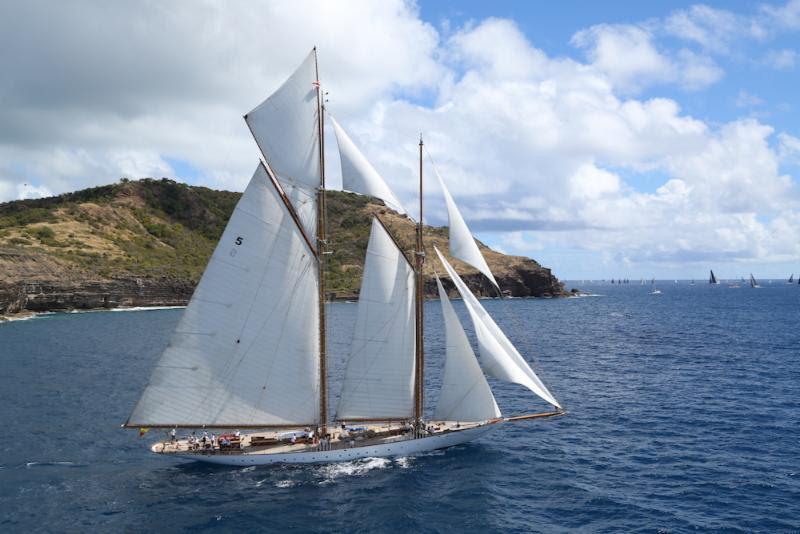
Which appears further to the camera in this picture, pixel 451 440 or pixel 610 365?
pixel 610 365

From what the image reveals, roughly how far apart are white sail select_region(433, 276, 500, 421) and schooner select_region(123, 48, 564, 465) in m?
0.09

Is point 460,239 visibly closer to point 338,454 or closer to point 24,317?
point 338,454

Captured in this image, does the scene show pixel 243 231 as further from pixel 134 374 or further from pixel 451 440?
pixel 134 374

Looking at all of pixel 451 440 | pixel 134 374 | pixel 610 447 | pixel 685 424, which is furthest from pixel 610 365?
pixel 134 374

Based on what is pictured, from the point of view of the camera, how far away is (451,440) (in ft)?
125

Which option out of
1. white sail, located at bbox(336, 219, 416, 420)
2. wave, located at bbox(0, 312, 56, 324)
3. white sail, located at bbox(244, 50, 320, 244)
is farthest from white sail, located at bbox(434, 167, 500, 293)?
wave, located at bbox(0, 312, 56, 324)

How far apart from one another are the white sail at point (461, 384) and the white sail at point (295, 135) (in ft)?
34.0

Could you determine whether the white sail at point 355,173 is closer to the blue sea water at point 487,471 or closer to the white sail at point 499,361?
the white sail at point 499,361

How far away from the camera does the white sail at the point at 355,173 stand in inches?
1361

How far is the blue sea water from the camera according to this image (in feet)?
94.0

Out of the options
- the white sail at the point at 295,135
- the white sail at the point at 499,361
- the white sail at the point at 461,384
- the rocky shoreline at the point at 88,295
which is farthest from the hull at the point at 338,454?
the rocky shoreline at the point at 88,295

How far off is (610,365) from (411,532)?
5341cm

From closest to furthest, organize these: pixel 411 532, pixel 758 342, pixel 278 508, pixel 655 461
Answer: pixel 411 532
pixel 278 508
pixel 655 461
pixel 758 342

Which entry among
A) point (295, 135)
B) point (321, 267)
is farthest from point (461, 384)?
point (295, 135)
